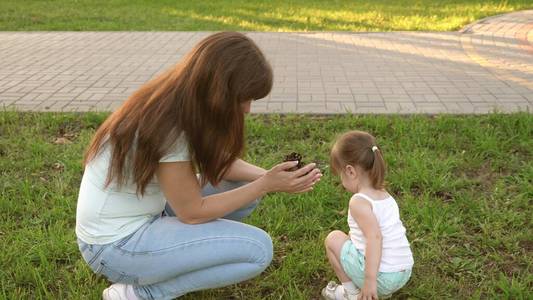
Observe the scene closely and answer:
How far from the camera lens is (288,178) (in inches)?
85.2

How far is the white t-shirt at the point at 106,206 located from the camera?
2.17 m

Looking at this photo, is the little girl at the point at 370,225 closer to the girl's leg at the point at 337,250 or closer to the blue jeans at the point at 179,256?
the girl's leg at the point at 337,250

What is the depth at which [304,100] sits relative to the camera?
5.20 meters

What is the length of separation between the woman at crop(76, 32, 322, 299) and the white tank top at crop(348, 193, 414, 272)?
28 cm

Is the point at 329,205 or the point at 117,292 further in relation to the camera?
the point at 329,205

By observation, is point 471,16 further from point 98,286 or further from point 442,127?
point 98,286

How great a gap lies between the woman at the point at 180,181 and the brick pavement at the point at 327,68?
8.96ft

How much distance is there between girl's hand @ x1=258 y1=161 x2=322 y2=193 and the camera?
2.17 meters

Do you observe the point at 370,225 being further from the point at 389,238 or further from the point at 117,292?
the point at 117,292

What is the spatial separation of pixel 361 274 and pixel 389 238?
0.59ft

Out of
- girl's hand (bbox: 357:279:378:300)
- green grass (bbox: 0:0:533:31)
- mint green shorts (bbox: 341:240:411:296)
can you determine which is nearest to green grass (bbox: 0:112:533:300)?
mint green shorts (bbox: 341:240:411:296)

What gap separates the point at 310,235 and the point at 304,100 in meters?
2.40

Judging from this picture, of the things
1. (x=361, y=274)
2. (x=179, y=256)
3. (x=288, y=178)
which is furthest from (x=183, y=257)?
(x=361, y=274)

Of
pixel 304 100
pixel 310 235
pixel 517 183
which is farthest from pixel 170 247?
pixel 304 100
